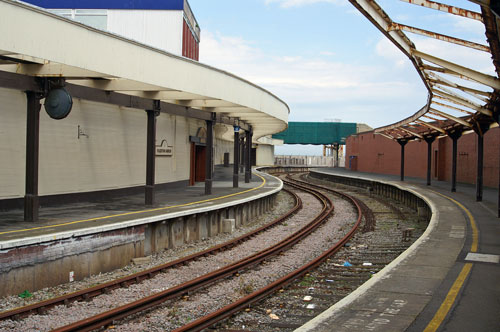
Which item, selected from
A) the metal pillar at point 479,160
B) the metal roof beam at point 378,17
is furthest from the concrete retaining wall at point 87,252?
the metal pillar at point 479,160

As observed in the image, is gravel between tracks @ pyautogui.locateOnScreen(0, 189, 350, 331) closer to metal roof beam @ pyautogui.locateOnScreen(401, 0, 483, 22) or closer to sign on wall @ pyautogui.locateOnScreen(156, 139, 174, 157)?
metal roof beam @ pyautogui.locateOnScreen(401, 0, 483, 22)

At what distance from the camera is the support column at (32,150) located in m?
10.6

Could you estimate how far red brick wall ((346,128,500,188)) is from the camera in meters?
26.5

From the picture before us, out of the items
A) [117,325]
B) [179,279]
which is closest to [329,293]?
[179,279]

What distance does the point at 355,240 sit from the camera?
14.6 meters

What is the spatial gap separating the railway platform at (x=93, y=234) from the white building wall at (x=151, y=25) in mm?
13208

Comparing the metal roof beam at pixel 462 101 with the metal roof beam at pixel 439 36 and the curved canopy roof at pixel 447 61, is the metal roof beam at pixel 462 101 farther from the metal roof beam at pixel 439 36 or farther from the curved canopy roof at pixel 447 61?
the metal roof beam at pixel 439 36

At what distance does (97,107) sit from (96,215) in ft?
15.9

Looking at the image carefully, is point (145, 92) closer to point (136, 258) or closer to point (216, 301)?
point (136, 258)

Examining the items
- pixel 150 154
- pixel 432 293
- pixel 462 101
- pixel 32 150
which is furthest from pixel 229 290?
pixel 462 101

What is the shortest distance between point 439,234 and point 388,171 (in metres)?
33.5

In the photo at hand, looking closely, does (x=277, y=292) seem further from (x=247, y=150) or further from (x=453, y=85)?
(x=247, y=150)

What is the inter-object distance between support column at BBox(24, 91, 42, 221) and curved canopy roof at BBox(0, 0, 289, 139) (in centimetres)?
64

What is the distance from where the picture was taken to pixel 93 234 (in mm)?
10055
